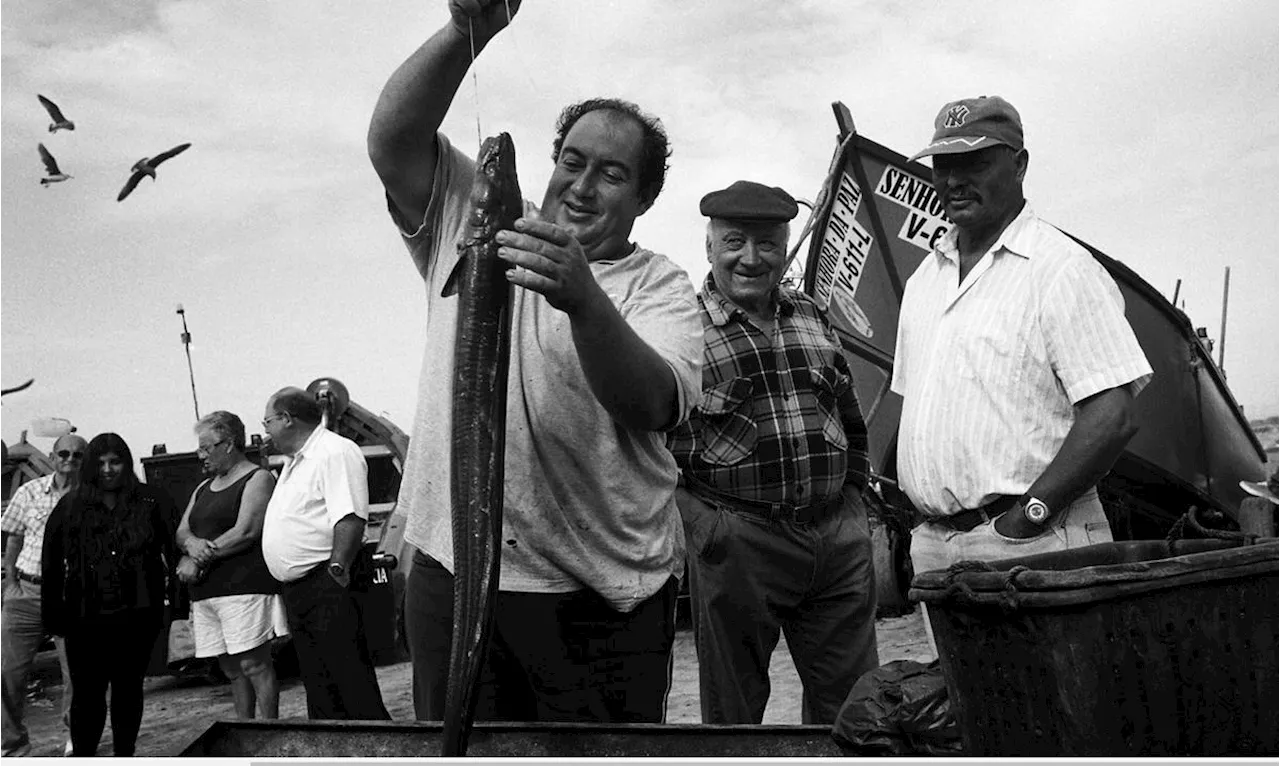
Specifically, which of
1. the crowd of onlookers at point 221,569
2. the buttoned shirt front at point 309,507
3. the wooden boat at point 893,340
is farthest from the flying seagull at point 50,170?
the wooden boat at point 893,340

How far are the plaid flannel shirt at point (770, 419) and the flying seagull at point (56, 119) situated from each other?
205 cm

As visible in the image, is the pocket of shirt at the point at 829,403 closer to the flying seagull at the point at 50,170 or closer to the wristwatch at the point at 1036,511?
the wristwatch at the point at 1036,511

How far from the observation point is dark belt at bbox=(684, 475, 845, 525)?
10.4ft

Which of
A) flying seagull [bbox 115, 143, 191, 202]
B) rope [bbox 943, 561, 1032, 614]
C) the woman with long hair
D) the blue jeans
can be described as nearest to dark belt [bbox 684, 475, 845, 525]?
rope [bbox 943, 561, 1032, 614]

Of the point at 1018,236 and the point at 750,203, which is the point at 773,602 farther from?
the point at 1018,236

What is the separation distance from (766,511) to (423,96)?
1.75 meters

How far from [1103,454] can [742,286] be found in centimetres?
140

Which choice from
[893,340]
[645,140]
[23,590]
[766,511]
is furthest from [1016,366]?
[23,590]

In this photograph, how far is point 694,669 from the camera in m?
6.50

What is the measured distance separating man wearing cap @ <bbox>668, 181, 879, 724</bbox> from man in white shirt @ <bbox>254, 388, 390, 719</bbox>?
58.0 inches

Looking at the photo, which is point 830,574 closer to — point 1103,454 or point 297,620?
point 1103,454

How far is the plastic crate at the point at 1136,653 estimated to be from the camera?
1.30 metres

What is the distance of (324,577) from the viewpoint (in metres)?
4.19

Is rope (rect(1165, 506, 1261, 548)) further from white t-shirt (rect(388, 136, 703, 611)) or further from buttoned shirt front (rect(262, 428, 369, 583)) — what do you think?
buttoned shirt front (rect(262, 428, 369, 583))
